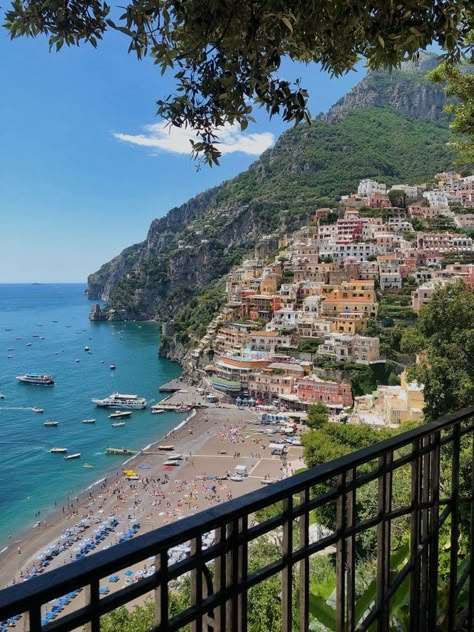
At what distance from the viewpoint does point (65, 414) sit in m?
27.5

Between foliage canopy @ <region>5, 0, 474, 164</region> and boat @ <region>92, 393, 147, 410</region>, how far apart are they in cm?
2857

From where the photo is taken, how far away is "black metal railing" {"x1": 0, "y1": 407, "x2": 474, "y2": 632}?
2.09 feet

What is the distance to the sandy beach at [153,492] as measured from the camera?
13.6 metres

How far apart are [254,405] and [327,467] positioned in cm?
2824

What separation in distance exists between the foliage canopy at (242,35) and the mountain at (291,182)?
6070 centimetres

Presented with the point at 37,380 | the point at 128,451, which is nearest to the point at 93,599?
the point at 128,451

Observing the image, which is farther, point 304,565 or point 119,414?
point 119,414

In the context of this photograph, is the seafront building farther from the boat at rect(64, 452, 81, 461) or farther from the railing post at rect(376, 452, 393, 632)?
the railing post at rect(376, 452, 393, 632)

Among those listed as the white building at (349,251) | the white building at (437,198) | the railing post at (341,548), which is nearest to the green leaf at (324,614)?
A: the railing post at (341,548)

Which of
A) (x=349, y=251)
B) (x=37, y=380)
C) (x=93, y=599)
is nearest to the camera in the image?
(x=93, y=599)

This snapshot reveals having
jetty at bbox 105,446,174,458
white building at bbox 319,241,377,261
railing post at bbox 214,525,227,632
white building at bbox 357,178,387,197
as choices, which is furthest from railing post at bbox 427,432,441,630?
white building at bbox 357,178,387,197

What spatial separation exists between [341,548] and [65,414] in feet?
93.9

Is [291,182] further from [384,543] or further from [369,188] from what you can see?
[384,543]

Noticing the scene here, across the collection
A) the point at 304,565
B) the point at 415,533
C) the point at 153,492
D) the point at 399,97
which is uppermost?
the point at 399,97
